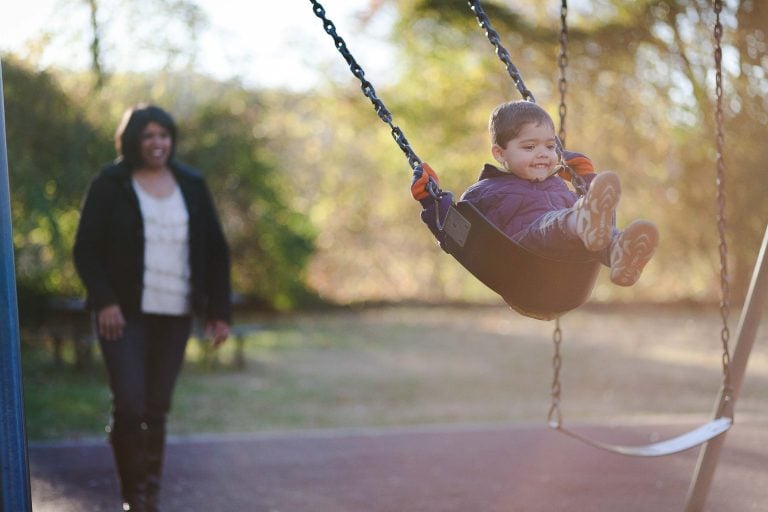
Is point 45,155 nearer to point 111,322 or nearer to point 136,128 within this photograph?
point 136,128

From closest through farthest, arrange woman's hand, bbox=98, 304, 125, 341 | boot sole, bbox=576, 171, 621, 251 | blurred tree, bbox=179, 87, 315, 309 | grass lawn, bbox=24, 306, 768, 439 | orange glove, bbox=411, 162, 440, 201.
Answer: boot sole, bbox=576, 171, 621, 251
orange glove, bbox=411, 162, 440, 201
woman's hand, bbox=98, 304, 125, 341
grass lawn, bbox=24, 306, 768, 439
blurred tree, bbox=179, 87, 315, 309

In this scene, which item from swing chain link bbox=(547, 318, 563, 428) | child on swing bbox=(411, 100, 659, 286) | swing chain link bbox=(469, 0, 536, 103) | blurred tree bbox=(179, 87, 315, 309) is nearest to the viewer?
child on swing bbox=(411, 100, 659, 286)

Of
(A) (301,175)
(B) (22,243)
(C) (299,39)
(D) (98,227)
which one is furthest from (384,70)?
(D) (98,227)

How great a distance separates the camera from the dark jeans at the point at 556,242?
3.03 meters

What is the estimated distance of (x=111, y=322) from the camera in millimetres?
4016

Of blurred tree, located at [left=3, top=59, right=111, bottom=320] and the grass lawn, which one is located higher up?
blurred tree, located at [left=3, top=59, right=111, bottom=320]

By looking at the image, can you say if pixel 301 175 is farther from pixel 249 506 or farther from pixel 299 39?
pixel 249 506

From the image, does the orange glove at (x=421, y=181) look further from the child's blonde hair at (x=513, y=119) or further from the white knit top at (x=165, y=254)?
the white knit top at (x=165, y=254)

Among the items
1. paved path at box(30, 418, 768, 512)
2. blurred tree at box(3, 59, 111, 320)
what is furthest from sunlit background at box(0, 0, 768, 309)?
paved path at box(30, 418, 768, 512)

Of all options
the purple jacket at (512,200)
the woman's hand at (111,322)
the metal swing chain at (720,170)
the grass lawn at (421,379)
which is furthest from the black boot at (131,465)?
the grass lawn at (421,379)

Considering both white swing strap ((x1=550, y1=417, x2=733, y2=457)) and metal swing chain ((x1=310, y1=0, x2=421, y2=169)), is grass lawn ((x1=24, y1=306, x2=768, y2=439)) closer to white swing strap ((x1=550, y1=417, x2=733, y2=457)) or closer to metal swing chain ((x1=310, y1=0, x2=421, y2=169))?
white swing strap ((x1=550, y1=417, x2=733, y2=457))

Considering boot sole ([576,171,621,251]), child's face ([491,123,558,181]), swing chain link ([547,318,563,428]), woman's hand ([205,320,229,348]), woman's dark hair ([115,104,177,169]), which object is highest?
woman's dark hair ([115,104,177,169])

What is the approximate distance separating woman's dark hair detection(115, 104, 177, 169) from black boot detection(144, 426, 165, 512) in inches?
43.2

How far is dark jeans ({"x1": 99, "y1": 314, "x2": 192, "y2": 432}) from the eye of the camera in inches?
159
